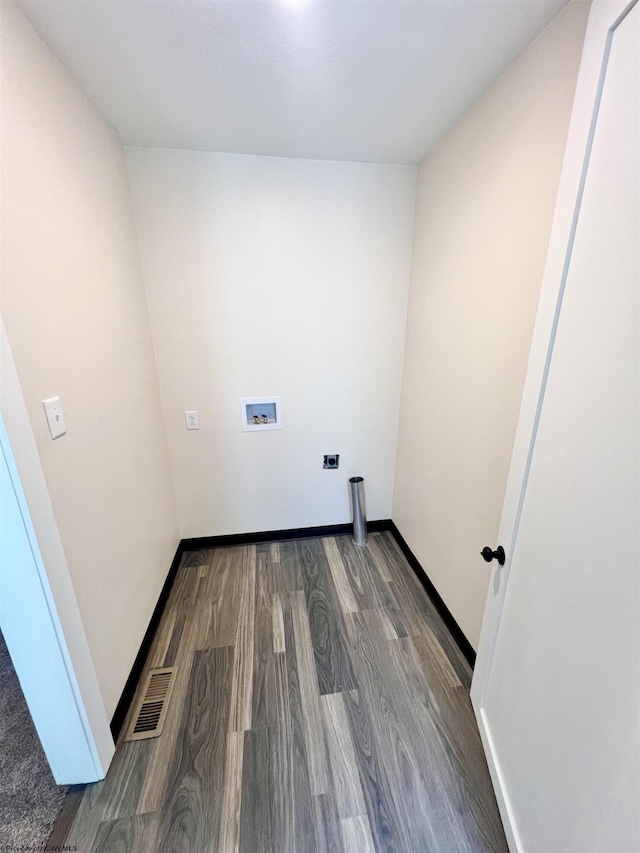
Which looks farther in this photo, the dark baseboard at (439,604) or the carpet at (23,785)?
the dark baseboard at (439,604)

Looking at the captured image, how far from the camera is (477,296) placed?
4.45 ft

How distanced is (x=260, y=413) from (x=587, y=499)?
172 centimetres

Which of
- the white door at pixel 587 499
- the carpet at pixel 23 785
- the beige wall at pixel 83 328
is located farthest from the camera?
the carpet at pixel 23 785

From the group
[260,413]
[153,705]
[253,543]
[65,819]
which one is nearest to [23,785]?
[65,819]

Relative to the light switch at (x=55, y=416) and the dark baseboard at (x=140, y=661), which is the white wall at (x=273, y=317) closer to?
the dark baseboard at (x=140, y=661)

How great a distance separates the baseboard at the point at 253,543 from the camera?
136cm

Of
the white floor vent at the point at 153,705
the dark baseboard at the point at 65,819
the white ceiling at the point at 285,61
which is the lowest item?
the dark baseboard at the point at 65,819

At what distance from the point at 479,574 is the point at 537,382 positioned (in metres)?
0.96

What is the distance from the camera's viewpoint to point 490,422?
4.29 ft

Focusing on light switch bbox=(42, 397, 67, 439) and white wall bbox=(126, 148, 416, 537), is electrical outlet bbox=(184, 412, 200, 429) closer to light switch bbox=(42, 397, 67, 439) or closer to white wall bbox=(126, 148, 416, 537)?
white wall bbox=(126, 148, 416, 537)

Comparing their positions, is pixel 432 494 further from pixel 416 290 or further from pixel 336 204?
pixel 336 204

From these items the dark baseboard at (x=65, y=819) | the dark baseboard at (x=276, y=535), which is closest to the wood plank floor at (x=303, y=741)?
the dark baseboard at (x=65, y=819)

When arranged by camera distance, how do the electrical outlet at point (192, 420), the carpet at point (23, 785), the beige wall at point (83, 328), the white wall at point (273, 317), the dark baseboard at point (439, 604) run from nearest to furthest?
the beige wall at point (83, 328)
the carpet at point (23, 785)
the dark baseboard at point (439, 604)
the white wall at point (273, 317)
the electrical outlet at point (192, 420)

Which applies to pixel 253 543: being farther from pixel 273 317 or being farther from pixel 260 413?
pixel 273 317
